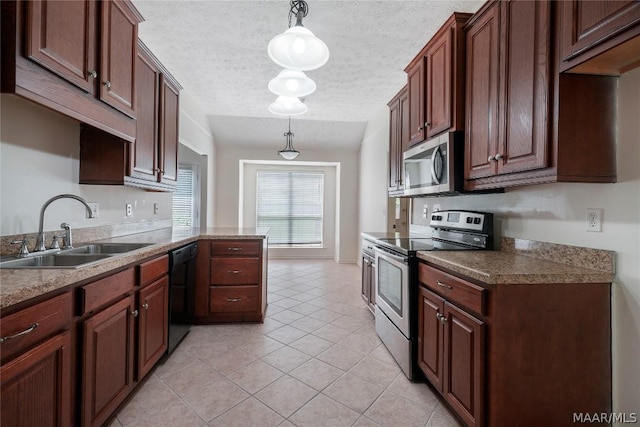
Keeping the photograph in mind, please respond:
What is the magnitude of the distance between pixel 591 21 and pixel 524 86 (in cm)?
37

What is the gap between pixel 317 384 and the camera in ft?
6.62

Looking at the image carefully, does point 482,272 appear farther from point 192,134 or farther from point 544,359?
point 192,134

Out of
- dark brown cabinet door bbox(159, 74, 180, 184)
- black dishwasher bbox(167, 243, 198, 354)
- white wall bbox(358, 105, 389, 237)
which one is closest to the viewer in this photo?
black dishwasher bbox(167, 243, 198, 354)

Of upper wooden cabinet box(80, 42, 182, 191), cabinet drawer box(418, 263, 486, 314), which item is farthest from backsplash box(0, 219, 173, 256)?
cabinet drawer box(418, 263, 486, 314)

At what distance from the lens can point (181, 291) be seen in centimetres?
274

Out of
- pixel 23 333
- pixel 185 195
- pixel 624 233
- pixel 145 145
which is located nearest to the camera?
pixel 23 333

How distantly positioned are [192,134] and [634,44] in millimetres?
4809

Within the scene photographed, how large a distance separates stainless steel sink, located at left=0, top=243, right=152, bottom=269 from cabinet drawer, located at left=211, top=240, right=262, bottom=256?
92 centimetres

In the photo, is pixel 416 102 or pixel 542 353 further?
pixel 416 102

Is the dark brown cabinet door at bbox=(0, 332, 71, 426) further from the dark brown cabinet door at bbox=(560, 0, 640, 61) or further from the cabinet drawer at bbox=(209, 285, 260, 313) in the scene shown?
the dark brown cabinet door at bbox=(560, 0, 640, 61)

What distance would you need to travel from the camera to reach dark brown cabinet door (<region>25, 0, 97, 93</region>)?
1182mm

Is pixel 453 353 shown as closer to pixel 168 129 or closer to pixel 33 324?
pixel 33 324

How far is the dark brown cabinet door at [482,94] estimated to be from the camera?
5.69 feet

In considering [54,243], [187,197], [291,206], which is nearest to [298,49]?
[54,243]
